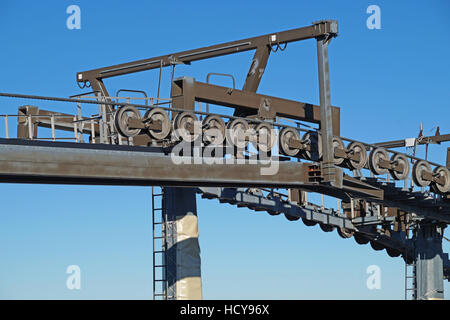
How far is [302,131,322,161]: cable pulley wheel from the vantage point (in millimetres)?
23094

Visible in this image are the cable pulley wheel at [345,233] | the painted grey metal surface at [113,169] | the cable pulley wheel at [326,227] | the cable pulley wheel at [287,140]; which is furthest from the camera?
the cable pulley wheel at [345,233]

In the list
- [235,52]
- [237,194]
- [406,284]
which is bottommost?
[406,284]

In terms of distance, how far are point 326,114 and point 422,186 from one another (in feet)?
25.2

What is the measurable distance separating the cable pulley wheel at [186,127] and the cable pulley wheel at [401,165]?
9.62m

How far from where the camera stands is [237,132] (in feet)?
69.1

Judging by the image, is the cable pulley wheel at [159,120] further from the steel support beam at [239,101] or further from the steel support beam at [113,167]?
the steel support beam at [239,101]

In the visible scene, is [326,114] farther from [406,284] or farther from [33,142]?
[406,284]

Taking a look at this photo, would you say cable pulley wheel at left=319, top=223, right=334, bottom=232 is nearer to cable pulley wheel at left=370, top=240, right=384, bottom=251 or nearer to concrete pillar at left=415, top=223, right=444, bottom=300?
cable pulley wheel at left=370, top=240, right=384, bottom=251

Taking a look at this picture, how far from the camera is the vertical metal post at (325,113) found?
22.5 metres

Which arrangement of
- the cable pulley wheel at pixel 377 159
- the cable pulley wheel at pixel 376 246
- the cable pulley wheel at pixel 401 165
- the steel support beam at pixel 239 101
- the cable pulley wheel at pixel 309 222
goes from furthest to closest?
the cable pulley wheel at pixel 376 246
the cable pulley wheel at pixel 309 222
the cable pulley wheel at pixel 401 165
the cable pulley wheel at pixel 377 159
the steel support beam at pixel 239 101

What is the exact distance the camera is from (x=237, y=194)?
108ft

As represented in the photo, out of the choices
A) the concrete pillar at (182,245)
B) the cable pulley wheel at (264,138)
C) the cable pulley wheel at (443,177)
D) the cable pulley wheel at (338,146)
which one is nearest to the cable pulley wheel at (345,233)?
the cable pulley wheel at (443,177)

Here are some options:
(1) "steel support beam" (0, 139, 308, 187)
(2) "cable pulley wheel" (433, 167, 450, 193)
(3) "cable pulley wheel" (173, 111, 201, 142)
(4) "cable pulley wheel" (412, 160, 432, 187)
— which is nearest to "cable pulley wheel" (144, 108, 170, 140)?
(3) "cable pulley wheel" (173, 111, 201, 142)
